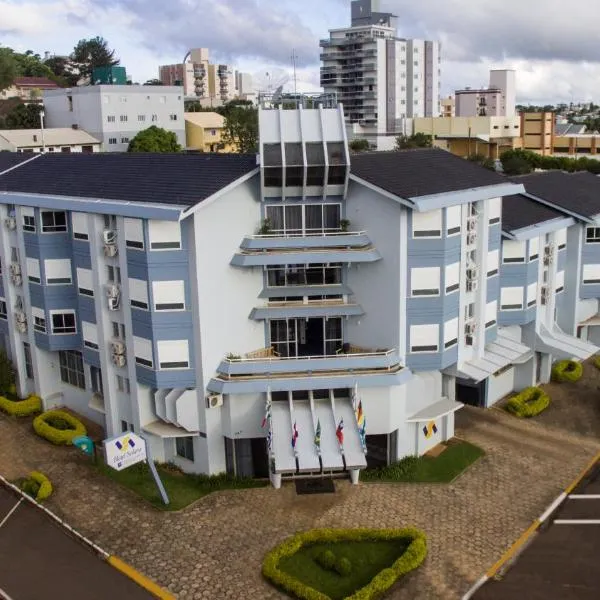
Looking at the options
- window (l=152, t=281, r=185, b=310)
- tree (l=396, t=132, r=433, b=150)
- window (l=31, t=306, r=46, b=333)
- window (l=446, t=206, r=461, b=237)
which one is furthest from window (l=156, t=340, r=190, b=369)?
tree (l=396, t=132, r=433, b=150)

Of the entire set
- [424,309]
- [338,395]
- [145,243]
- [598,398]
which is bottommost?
[598,398]

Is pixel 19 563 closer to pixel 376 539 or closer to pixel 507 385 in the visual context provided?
pixel 376 539

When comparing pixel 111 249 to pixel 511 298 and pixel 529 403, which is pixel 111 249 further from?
pixel 529 403

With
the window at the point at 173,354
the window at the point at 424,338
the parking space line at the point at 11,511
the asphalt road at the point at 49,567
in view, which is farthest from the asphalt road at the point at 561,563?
the parking space line at the point at 11,511

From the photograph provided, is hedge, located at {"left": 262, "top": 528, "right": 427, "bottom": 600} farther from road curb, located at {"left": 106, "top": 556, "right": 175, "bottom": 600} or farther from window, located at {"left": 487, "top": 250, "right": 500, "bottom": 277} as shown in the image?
window, located at {"left": 487, "top": 250, "right": 500, "bottom": 277}

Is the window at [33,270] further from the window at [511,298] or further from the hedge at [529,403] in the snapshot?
the hedge at [529,403]

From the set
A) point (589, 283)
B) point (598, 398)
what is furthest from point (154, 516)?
point (589, 283)
